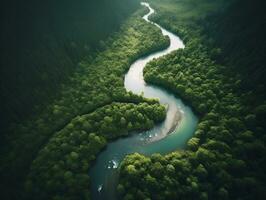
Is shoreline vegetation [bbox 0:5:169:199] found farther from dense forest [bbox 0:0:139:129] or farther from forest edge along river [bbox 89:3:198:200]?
dense forest [bbox 0:0:139:129]

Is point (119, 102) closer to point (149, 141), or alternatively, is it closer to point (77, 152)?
point (149, 141)

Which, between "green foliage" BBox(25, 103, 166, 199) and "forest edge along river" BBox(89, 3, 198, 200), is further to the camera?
"forest edge along river" BBox(89, 3, 198, 200)

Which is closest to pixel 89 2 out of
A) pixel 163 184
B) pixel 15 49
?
pixel 15 49

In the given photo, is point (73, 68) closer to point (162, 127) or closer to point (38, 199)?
point (162, 127)

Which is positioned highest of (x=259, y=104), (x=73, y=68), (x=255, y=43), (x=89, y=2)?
(x=89, y=2)

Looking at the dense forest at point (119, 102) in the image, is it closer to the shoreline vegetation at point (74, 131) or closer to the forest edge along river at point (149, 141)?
the shoreline vegetation at point (74, 131)

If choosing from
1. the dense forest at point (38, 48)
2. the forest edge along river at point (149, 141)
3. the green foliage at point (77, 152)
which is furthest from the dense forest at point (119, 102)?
the forest edge along river at point (149, 141)

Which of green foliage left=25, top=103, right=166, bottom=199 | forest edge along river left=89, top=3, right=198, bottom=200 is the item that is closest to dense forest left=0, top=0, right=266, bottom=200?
green foliage left=25, top=103, right=166, bottom=199

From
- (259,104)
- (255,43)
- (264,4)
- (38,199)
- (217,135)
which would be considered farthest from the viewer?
(264,4)
